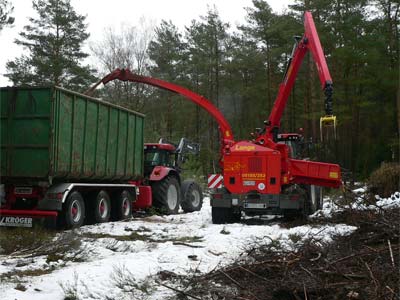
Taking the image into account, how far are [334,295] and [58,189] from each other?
22.2 feet

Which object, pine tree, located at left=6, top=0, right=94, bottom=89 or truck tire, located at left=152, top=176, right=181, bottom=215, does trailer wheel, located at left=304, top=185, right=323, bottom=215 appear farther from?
pine tree, located at left=6, top=0, right=94, bottom=89

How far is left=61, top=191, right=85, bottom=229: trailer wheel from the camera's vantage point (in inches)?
402

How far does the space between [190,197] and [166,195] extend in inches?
71.1

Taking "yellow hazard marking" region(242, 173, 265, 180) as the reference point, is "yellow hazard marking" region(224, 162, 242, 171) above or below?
above

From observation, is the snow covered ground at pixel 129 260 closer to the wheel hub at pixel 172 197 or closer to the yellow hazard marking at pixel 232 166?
the yellow hazard marking at pixel 232 166

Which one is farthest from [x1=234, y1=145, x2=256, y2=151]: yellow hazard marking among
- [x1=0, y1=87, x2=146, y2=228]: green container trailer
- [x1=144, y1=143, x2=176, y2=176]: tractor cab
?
[x1=144, y1=143, x2=176, y2=176]: tractor cab

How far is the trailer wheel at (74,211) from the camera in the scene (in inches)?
402

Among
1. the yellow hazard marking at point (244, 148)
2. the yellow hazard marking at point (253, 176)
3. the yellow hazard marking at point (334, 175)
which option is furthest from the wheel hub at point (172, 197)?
the yellow hazard marking at point (334, 175)

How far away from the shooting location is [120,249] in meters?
7.89

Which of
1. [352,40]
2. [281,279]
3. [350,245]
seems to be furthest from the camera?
[352,40]

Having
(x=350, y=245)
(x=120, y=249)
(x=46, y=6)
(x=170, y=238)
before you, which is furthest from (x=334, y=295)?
(x=46, y=6)

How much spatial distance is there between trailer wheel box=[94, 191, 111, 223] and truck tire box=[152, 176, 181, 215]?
8.31ft

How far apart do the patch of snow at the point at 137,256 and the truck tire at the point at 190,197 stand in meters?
4.51

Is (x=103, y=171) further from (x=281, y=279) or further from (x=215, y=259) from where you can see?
(x=281, y=279)
